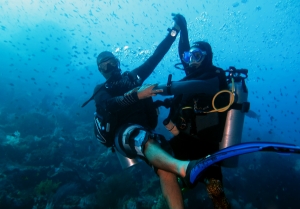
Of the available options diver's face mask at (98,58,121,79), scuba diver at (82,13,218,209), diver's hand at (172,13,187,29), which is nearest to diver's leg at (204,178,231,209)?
scuba diver at (82,13,218,209)

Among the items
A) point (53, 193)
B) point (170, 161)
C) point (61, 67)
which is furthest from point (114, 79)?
point (61, 67)

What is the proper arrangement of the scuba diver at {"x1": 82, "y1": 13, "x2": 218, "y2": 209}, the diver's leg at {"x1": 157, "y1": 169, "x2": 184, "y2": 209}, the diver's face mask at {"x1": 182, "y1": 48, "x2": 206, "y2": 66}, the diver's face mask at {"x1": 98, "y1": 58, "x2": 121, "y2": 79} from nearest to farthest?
the scuba diver at {"x1": 82, "y1": 13, "x2": 218, "y2": 209} < the diver's leg at {"x1": 157, "y1": 169, "x2": 184, "y2": 209} < the diver's face mask at {"x1": 182, "y1": 48, "x2": 206, "y2": 66} < the diver's face mask at {"x1": 98, "y1": 58, "x2": 121, "y2": 79}

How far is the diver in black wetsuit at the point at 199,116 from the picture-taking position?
3.22 metres

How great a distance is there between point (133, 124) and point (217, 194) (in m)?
1.93

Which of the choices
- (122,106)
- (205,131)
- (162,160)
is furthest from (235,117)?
(122,106)

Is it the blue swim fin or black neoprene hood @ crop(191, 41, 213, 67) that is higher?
black neoprene hood @ crop(191, 41, 213, 67)

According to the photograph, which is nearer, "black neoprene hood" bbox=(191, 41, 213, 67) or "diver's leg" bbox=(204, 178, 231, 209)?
"diver's leg" bbox=(204, 178, 231, 209)

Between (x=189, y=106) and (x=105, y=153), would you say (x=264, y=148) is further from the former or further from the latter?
(x=105, y=153)

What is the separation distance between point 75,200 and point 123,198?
2.05 meters

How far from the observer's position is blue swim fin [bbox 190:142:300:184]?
2.05 m

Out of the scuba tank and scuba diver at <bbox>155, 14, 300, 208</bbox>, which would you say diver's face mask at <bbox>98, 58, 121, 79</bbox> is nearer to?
scuba diver at <bbox>155, 14, 300, 208</bbox>

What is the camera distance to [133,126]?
12.5 feet

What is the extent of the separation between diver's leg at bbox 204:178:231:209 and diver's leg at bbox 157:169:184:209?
703mm

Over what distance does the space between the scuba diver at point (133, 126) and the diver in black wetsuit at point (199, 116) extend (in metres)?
0.50
